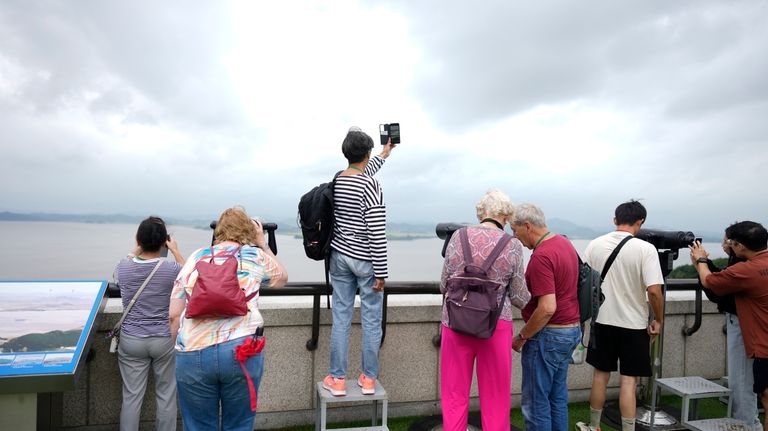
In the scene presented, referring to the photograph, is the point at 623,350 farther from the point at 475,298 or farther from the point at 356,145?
the point at 356,145

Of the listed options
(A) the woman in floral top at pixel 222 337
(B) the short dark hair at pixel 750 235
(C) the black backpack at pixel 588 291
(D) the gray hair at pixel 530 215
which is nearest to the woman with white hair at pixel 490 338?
(D) the gray hair at pixel 530 215

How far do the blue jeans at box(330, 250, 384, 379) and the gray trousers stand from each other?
122 cm

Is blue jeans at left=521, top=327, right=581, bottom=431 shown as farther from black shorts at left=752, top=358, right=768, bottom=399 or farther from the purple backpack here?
black shorts at left=752, top=358, right=768, bottom=399

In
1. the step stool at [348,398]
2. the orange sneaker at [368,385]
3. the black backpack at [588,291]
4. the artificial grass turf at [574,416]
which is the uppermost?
the black backpack at [588,291]

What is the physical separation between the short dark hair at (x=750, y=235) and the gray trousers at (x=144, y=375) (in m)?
4.55

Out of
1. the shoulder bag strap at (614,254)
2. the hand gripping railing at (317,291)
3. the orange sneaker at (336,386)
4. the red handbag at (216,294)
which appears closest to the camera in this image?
the red handbag at (216,294)

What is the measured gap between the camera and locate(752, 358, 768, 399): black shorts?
4.04 metres

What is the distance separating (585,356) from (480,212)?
6.79 ft

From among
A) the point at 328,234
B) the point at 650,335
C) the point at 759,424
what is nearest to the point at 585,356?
the point at 650,335

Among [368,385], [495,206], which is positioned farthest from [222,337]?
[495,206]

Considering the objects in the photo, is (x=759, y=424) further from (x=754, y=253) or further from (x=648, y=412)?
(x=754, y=253)

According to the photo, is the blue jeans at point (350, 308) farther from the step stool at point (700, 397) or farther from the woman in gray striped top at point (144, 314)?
the step stool at point (700, 397)

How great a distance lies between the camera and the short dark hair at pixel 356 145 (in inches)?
141

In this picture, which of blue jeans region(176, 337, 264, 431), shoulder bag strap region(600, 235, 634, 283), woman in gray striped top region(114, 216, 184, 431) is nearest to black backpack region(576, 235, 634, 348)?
shoulder bag strap region(600, 235, 634, 283)
